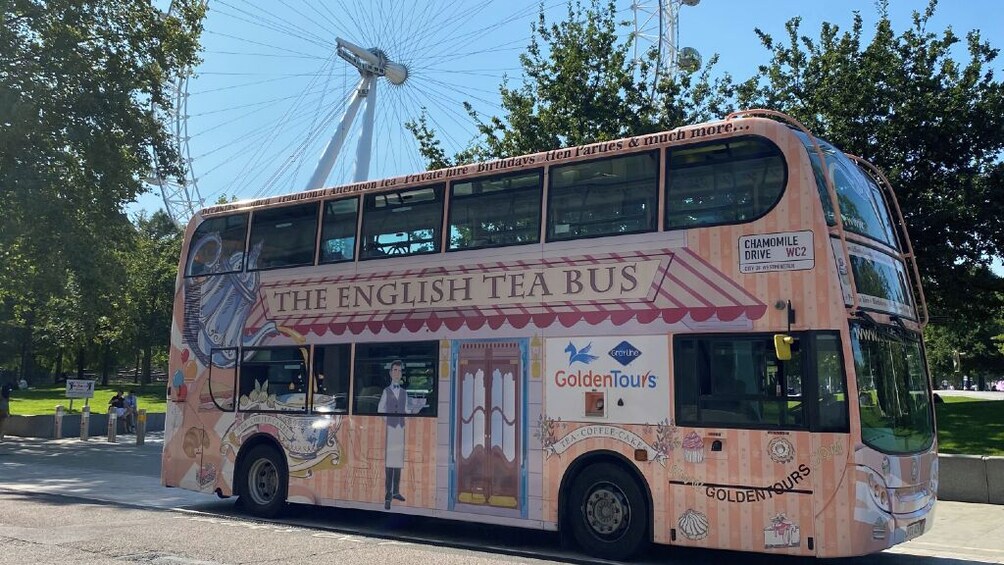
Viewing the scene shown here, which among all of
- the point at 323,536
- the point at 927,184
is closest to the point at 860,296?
the point at 323,536

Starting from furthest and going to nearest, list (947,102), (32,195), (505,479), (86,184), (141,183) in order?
(141,183), (86,184), (32,195), (947,102), (505,479)

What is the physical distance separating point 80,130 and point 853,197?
73.5ft

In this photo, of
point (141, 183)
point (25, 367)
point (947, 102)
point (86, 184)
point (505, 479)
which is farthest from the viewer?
point (25, 367)

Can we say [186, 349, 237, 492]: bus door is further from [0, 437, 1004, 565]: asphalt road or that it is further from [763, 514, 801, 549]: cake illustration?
[763, 514, 801, 549]: cake illustration

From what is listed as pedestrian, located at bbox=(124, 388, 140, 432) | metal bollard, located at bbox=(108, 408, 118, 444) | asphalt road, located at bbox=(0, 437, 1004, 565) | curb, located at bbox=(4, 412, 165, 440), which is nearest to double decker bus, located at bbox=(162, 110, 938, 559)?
asphalt road, located at bbox=(0, 437, 1004, 565)

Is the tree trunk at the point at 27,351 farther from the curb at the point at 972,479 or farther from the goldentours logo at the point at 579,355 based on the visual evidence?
the curb at the point at 972,479

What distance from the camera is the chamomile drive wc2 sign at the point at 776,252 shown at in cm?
806

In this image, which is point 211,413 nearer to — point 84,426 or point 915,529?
point 915,529

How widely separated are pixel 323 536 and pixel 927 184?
640 inches

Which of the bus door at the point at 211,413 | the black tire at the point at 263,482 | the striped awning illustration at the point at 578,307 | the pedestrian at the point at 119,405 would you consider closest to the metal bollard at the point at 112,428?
the pedestrian at the point at 119,405

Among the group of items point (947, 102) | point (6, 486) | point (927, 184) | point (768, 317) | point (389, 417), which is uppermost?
point (947, 102)

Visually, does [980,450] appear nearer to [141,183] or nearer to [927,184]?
[927,184]

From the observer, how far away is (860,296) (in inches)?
318

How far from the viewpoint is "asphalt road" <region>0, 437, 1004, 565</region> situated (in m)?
8.68
